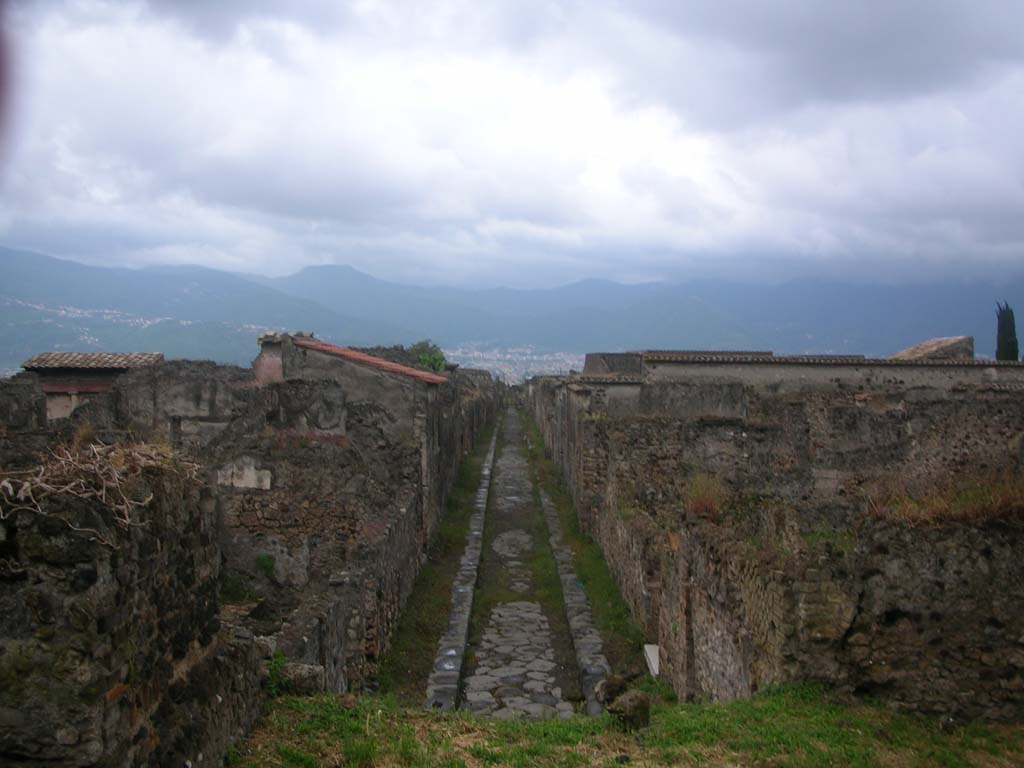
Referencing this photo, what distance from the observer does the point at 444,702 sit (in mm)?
9211

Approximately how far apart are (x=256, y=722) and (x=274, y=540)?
5.91 metres

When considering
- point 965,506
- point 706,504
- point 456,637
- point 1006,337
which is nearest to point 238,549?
point 456,637

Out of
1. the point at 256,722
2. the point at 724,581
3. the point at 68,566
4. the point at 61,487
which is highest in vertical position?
the point at 61,487

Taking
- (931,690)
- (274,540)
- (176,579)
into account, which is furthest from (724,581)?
(274,540)

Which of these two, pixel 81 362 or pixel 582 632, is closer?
pixel 582 632

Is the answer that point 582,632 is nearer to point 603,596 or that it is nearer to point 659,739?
point 603,596

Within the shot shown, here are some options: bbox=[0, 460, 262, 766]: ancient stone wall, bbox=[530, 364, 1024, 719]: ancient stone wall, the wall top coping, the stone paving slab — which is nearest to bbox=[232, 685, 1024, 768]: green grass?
bbox=[530, 364, 1024, 719]: ancient stone wall

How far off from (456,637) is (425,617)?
107 centimetres

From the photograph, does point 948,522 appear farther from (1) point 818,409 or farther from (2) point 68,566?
(1) point 818,409

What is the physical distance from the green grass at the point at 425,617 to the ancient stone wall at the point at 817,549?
276 cm

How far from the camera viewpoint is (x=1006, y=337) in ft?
168

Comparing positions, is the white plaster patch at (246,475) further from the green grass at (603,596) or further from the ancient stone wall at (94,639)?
the ancient stone wall at (94,639)

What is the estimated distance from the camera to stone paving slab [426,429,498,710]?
9.50 m

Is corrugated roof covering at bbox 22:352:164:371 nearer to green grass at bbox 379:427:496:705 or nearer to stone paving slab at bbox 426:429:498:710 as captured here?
green grass at bbox 379:427:496:705
